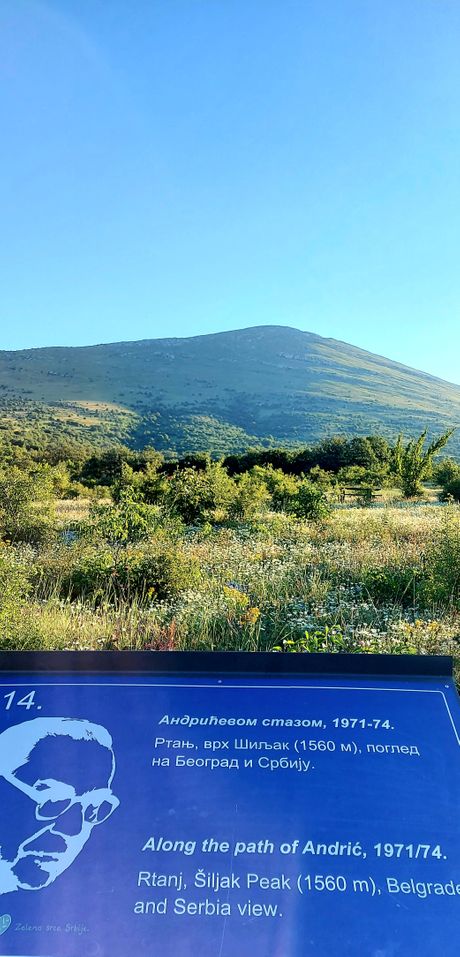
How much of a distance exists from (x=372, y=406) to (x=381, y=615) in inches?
5831

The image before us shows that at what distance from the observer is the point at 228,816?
1876 mm

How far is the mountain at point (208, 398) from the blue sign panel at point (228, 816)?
3394 inches

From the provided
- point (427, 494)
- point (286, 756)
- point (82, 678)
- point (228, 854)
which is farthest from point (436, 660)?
point (427, 494)

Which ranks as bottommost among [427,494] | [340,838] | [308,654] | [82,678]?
[427,494]

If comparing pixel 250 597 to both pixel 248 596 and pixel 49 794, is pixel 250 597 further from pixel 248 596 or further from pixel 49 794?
pixel 49 794

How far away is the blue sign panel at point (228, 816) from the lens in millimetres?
1667

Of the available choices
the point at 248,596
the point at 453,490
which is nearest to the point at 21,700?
the point at 248,596

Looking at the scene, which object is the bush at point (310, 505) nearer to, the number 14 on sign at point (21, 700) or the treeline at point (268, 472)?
the treeline at point (268, 472)

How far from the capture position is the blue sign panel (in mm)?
1667

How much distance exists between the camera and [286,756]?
202 centimetres

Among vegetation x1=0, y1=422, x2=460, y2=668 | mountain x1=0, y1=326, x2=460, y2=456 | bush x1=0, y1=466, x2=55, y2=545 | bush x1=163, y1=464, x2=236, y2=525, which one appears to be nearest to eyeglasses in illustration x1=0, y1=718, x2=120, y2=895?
vegetation x1=0, y1=422, x2=460, y2=668

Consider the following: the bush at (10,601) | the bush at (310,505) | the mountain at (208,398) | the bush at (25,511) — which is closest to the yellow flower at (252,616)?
the bush at (10,601)

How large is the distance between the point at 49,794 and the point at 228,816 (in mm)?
589

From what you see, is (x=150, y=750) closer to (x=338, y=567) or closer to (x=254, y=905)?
(x=254, y=905)
